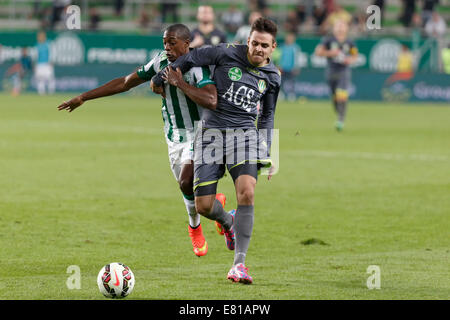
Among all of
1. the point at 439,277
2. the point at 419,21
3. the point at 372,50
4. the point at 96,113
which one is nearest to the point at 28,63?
the point at 96,113

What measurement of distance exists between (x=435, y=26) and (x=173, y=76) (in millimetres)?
28063

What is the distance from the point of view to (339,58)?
21016mm

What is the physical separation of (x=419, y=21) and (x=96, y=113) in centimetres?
1462

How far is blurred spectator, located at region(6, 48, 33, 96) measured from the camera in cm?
3294

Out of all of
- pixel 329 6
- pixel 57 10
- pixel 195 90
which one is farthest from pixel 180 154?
pixel 57 10

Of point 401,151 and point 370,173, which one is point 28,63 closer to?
point 401,151

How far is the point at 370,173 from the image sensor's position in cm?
1417

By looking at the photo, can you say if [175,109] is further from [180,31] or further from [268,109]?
[268,109]

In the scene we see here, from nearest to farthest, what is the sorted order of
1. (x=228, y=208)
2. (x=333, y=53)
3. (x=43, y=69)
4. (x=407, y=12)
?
(x=228, y=208) → (x=333, y=53) → (x=43, y=69) → (x=407, y=12)

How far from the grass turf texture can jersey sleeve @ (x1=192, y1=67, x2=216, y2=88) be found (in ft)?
5.07

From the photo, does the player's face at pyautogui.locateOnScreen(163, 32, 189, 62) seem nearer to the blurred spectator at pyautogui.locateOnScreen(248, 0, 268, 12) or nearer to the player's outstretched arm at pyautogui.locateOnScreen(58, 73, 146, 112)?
the player's outstretched arm at pyautogui.locateOnScreen(58, 73, 146, 112)

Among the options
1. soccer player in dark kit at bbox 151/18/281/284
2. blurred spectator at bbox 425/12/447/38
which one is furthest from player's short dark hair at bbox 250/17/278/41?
blurred spectator at bbox 425/12/447/38

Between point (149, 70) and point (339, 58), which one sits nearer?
point (149, 70)
